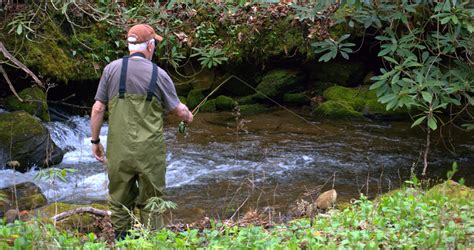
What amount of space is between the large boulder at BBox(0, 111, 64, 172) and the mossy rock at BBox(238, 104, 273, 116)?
4.50 m

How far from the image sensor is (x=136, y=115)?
428 centimetres

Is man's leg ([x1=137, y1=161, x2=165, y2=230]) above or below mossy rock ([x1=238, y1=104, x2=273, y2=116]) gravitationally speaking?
above

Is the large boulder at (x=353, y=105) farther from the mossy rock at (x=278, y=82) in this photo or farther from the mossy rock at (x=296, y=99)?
the mossy rock at (x=278, y=82)

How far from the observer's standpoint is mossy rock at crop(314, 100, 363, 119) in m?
11.6

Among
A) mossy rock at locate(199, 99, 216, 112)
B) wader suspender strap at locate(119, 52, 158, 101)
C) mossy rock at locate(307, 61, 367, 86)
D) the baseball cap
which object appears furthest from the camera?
mossy rock at locate(307, 61, 367, 86)

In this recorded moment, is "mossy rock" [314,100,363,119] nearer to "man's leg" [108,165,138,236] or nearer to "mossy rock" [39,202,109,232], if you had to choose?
"mossy rock" [39,202,109,232]

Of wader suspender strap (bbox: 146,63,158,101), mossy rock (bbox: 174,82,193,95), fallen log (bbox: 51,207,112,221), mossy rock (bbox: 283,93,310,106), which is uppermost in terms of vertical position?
wader suspender strap (bbox: 146,63,158,101)

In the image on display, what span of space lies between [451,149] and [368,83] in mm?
3397

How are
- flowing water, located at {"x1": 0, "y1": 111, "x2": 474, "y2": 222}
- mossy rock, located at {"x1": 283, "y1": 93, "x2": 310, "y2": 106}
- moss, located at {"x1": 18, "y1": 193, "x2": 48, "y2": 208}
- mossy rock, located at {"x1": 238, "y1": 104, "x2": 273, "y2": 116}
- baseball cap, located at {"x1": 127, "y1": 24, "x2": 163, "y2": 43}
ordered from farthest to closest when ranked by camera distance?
mossy rock, located at {"x1": 283, "y1": 93, "x2": 310, "y2": 106}, mossy rock, located at {"x1": 238, "y1": 104, "x2": 273, "y2": 116}, flowing water, located at {"x1": 0, "y1": 111, "x2": 474, "y2": 222}, moss, located at {"x1": 18, "y1": 193, "x2": 48, "y2": 208}, baseball cap, located at {"x1": 127, "y1": 24, "x2": 163, "y2": 43}

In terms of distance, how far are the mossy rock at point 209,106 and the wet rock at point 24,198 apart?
205 inches

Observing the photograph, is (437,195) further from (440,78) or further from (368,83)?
(368,83)

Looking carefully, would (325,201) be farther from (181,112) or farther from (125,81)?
Answer: (125,81)

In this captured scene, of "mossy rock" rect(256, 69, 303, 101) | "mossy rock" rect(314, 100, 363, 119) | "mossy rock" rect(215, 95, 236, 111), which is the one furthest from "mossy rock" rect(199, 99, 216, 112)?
"mossy rock" rect(314, 100, 363, 119)

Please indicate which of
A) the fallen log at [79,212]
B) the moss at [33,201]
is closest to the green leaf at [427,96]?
the fallen log at [79,212]
